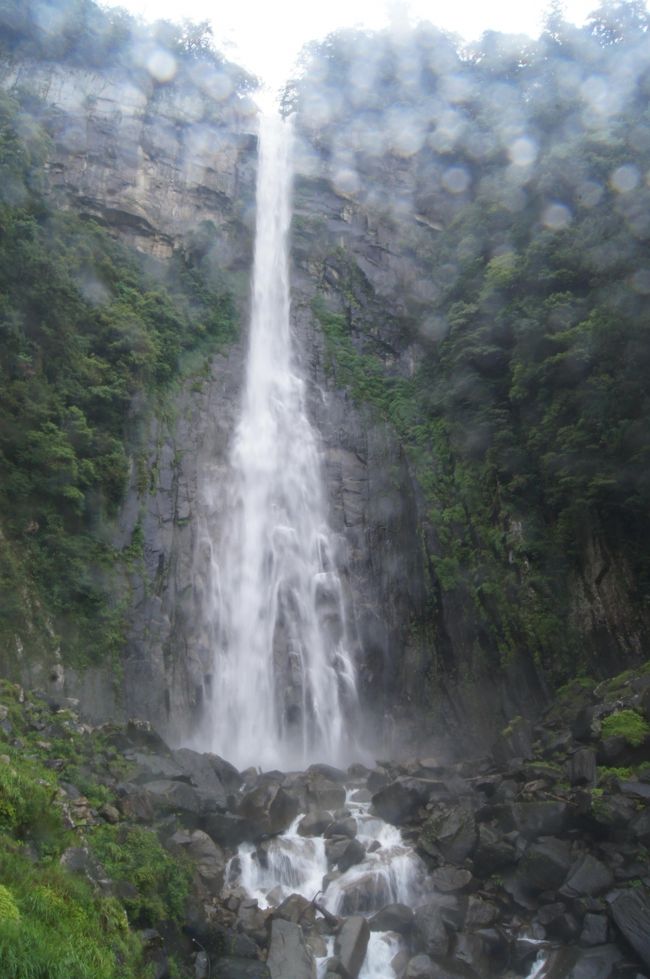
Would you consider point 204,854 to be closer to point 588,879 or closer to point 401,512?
point 588,879

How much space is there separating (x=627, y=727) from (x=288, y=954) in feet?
21.2

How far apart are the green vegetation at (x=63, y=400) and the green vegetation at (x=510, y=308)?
25.8ft

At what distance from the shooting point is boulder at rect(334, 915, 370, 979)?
913 centimetres

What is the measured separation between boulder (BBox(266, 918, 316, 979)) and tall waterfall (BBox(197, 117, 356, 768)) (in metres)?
6.68

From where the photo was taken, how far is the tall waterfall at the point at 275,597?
55.3 ft

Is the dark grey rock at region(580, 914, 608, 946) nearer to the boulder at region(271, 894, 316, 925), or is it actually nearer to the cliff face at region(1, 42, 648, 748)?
the boulder at region(271, 894, 316, 925)

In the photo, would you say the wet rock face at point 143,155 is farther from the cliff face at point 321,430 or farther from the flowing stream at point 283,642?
the flowing stream at point 283,642

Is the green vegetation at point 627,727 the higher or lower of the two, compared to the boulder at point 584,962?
higher

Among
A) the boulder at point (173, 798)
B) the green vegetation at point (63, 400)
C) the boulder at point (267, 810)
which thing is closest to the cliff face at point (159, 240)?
the green vegetation at point (63, 400)

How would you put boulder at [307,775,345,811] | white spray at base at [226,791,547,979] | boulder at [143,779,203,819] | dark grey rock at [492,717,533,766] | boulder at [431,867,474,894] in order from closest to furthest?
white spray at base at [226,791,547,979] < boulder at [431,867,474,894] < boulder at [143,779,203,819] < boulder at [307,775,345,811] < dark grey rock at [492,717,533,766]

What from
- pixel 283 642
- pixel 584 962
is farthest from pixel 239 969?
pixel 283 642

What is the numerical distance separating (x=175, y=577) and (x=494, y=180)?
19.0m

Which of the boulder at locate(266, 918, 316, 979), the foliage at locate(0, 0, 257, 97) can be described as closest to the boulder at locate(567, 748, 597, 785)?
the boulder at locate(266, 918, 316, 979)

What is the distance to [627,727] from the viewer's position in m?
12.0
